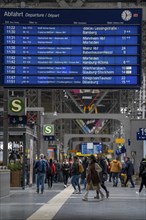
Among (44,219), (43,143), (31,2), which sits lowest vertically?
(44,219)

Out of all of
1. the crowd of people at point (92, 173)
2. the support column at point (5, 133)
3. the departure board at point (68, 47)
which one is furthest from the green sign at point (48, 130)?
the departure board at point (68, 47)

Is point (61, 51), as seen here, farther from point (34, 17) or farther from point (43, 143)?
point (43, 143)

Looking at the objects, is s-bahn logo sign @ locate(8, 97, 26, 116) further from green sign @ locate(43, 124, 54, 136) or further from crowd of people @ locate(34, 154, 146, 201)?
green sign @ locate(43, 124, 54, 136)

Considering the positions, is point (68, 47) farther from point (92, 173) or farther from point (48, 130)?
point (48, 130)

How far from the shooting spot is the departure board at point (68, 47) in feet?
56.5

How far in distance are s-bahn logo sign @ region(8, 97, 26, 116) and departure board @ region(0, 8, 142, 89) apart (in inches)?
272

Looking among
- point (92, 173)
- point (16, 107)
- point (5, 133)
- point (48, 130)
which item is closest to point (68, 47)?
point (92, 173)

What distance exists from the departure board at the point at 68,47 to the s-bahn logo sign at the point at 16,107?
22.6 ft

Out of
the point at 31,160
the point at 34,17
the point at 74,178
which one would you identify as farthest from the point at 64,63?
the point at 31,160

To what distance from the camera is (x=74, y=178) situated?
26.0 meters

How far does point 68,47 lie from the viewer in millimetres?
17375

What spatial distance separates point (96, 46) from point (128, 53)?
37.6 inches

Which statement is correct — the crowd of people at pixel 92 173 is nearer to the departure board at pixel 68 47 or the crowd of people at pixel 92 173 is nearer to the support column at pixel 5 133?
the support column at pixel 5 133

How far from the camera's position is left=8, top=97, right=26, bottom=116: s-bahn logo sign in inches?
953
